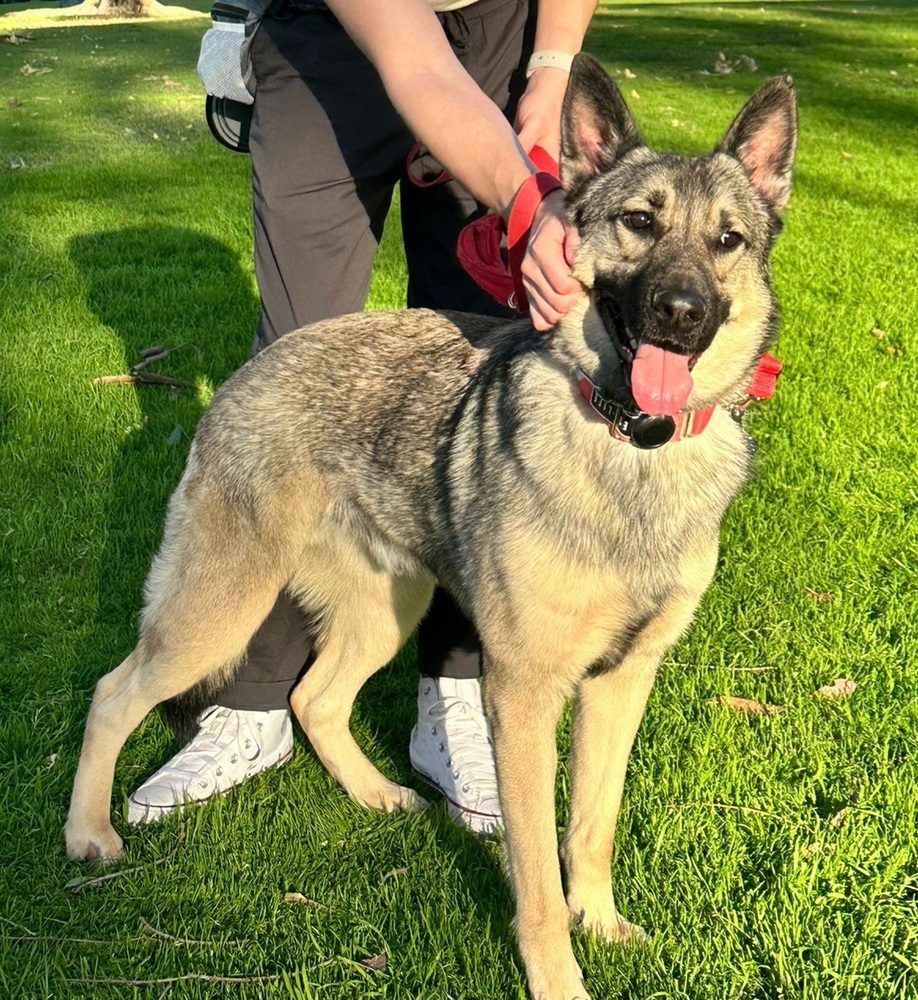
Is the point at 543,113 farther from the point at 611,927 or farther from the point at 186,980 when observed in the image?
the point at 186,980

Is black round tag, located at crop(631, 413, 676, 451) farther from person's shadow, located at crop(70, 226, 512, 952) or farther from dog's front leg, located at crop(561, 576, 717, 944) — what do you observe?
person's shadow, located at crop(70, 226, 512, 952)

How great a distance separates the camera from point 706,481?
2697 mm

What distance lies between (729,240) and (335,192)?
1.23 metres

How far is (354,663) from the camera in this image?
351cm

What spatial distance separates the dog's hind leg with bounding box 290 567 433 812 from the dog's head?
44.8 inches

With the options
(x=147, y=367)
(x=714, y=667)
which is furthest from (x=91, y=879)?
(x=147, y=367)

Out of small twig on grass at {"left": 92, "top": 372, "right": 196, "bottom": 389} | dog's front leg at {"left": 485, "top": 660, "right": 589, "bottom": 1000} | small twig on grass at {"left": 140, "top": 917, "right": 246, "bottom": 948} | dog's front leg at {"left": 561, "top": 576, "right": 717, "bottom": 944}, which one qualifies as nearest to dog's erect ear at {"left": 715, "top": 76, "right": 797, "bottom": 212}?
dog's front leg at {"left": 561, "top": 576, "right": 717, "bottom": 944}

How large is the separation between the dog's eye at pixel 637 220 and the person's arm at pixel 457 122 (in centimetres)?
14

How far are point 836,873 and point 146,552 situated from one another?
9.06 feet

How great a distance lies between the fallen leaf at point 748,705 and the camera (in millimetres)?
3520

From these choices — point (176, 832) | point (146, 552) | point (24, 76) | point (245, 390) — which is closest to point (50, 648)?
point (146, 552)

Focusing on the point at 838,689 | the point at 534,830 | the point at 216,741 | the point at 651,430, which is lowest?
the point at 216,741

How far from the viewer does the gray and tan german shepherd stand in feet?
8.34

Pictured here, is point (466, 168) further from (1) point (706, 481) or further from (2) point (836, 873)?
(2) point (836, 873)
